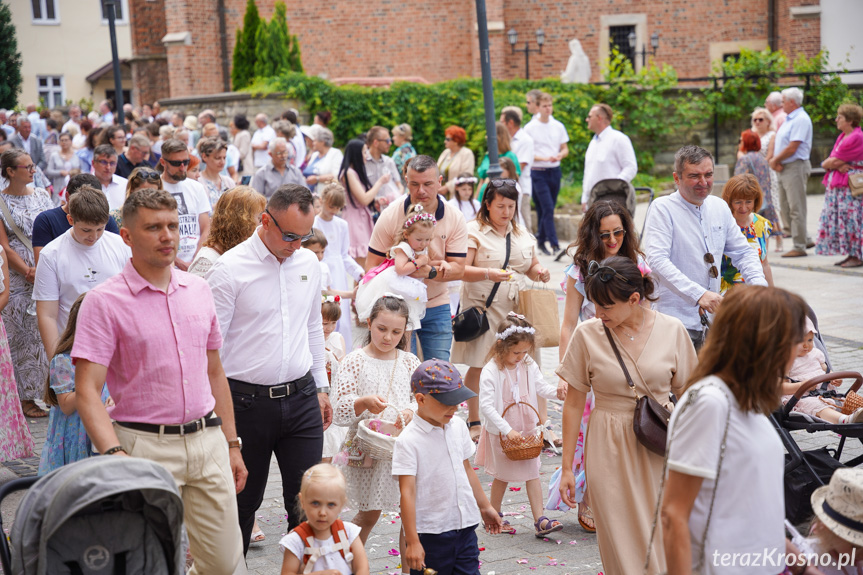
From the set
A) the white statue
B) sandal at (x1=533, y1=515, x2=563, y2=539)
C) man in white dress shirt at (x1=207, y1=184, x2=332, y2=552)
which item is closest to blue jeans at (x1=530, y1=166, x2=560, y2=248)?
sandal at (x1=533, y1=515, x2=563, y2=539)

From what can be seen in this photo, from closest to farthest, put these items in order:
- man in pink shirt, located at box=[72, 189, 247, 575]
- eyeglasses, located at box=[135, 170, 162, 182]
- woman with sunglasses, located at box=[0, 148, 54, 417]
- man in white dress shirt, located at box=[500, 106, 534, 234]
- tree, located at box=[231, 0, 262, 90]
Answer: man in pink shirt, located at box=[72, 189, 247, 575] → eyeglasses, located at box=[135, 170, 162, 182] → woman with sunglasses, located at box=[0, 148, 54, 417] → man in white dress shirt, located at box=[500, 106, 534, 234] → tree, located at box=[231, 0, 262, 90]

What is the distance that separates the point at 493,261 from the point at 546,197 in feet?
28.6

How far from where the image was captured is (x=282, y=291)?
4648 mm

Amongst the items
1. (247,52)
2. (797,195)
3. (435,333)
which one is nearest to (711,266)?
(435,333)

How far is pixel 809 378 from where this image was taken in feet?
18.7

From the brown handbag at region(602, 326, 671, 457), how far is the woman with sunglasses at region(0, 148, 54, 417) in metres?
5.80

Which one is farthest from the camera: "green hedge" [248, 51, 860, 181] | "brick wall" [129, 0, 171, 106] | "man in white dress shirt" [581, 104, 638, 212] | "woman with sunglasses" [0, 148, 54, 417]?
"brick wall" [129, 0, 171, 106]

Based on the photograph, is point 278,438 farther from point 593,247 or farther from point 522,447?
point 593,247

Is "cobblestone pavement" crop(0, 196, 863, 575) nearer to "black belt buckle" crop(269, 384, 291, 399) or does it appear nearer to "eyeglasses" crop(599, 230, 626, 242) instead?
"black belt buckle" crop(269, 384, 291, 399)

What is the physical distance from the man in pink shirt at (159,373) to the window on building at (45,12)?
161 ft

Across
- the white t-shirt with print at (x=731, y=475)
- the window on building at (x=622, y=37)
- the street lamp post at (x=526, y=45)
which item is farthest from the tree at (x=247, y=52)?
the white t-shirt with print at (x=731, y=475)

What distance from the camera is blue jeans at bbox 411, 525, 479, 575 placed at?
14.3 ft

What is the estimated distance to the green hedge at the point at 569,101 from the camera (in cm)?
2295

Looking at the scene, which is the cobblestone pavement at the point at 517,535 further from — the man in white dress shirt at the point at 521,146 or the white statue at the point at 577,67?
the white statue at the point at 577,67
